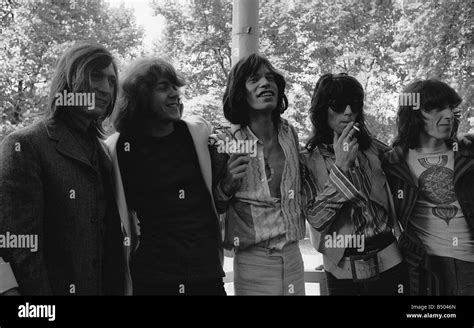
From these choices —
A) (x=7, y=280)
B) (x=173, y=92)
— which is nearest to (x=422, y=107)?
(x=173, y=92)

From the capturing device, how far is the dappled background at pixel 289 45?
8.21 metres

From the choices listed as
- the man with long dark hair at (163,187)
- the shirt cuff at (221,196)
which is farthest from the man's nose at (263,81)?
the shirt cuff at (221,196)

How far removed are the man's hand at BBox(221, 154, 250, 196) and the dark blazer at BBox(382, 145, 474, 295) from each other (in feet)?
3.13

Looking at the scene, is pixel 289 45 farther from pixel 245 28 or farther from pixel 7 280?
pixel 7 280

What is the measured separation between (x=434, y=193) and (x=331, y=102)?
0.83 m

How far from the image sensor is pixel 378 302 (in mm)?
2793

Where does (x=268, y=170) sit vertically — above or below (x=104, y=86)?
below

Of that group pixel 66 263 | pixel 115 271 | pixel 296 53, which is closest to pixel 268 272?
pixel 115 271

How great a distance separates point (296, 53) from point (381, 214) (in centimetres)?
748

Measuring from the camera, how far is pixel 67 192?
2.36m

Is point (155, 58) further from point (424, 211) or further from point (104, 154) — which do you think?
point (424, 211)

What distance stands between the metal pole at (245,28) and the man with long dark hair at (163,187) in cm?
100

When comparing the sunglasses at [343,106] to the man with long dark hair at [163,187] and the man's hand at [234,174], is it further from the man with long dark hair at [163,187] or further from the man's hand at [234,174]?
the man with long dark hair at [163,187]

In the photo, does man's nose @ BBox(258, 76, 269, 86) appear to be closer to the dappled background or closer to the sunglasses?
the sunglasses
